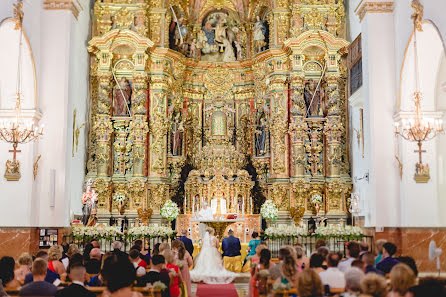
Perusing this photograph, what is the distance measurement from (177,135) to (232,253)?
8.09m

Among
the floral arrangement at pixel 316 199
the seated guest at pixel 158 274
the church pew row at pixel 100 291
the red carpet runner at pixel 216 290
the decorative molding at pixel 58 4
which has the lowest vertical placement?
the red carpet runner at pixel 216 290

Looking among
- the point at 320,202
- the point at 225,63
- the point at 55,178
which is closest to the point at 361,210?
the point at 320,202

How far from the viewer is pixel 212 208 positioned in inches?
886

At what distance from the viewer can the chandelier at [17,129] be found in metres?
14.3

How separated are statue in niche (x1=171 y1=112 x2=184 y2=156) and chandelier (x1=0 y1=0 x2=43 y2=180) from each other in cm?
839

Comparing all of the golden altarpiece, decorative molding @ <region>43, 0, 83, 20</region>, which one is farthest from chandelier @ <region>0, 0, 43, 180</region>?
the golden altarpiece

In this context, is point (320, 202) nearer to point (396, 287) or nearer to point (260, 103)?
point (260, 103)

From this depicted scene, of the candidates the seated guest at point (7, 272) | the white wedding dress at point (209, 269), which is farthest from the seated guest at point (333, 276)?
the white wedding dress at point (209, 269)

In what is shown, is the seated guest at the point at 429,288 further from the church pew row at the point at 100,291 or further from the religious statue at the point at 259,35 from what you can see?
the religious statue at the point at 259,35

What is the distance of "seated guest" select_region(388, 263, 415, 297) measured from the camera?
5.64 metres

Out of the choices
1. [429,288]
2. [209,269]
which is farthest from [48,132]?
[429,288]

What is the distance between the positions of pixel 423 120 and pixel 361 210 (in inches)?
291

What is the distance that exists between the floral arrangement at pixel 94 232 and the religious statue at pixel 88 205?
2.47 meters

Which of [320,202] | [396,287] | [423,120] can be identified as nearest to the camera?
[396,287]
